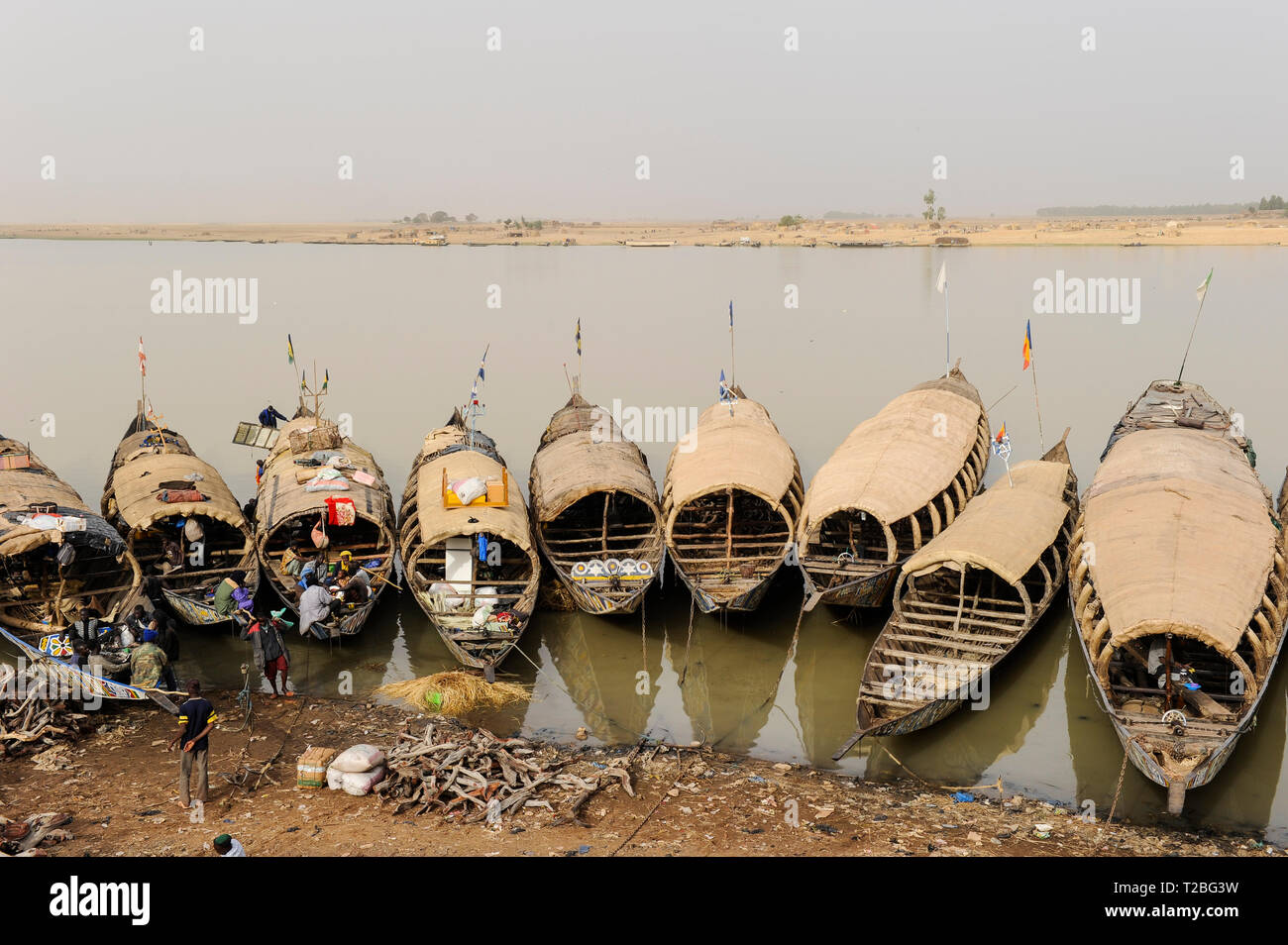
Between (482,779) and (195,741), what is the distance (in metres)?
3.09

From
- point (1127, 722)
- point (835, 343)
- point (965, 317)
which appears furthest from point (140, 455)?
point (965, 317)

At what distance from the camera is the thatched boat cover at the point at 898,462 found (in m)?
17.8

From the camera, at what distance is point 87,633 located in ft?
→ 50.4

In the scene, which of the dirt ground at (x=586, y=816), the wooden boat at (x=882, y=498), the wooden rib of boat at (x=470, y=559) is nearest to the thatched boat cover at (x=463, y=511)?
the wooden rib of boat at (x=470, y=559)

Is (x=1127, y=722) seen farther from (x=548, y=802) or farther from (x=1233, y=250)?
(x=1233, y=250)

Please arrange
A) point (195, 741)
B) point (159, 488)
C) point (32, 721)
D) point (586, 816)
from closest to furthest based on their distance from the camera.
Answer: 1. point (195, 741)
2. point (586, 816)
3. point (32, 721)
4. point (159, 488)

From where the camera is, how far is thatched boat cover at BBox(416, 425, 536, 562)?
17.0 metres

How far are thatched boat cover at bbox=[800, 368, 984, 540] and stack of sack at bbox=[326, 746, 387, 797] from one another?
27.0 feet

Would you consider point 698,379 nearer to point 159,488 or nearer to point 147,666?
point 159,488

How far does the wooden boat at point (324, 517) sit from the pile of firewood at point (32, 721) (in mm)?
3801

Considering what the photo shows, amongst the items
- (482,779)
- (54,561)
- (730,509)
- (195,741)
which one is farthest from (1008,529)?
(54,561)

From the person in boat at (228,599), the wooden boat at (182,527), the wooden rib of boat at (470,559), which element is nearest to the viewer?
the wooden rib of boat at (470,559)

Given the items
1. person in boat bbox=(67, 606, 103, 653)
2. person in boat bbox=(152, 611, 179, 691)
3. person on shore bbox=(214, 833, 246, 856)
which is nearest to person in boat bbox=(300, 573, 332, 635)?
person in boat bbox=(152, 611, 179, 691)

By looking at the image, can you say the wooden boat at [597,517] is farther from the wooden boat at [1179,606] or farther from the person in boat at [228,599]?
the wooden boat at [1179,606]
